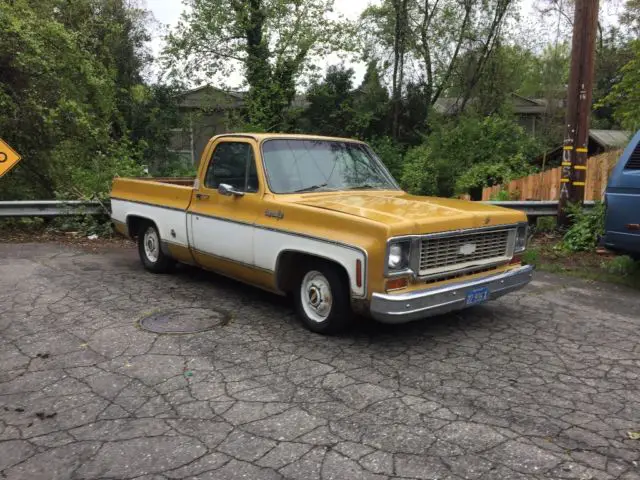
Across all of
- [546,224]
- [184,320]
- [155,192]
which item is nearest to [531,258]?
[546,224]

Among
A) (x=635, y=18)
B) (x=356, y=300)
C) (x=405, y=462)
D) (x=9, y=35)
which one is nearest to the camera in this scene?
(x=405, y=462)

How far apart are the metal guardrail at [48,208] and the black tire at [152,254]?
3.44 m

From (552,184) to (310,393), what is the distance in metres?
10.5

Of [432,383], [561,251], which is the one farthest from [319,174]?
[561,251]

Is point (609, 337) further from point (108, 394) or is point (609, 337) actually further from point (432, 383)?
point (108, 394)

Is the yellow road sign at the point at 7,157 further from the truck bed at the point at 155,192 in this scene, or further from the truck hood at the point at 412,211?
the truck hood at the point at 412,211

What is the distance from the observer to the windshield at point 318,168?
18.7 feet

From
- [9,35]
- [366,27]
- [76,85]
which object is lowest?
[76,85]

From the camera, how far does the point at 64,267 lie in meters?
7.86

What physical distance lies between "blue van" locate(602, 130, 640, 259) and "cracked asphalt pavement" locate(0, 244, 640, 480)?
71cm

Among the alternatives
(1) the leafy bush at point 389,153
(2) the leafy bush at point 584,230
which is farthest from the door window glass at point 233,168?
(1) the leafy bush at point 389,153

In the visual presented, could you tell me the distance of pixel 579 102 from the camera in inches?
359

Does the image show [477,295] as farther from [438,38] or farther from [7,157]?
[438,38]

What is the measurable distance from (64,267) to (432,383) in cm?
577
